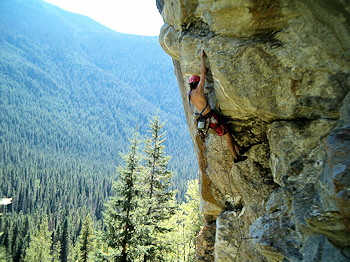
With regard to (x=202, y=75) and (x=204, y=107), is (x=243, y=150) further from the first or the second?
(x=202, y=75)

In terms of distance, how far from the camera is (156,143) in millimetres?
17875

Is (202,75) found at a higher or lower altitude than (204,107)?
higher

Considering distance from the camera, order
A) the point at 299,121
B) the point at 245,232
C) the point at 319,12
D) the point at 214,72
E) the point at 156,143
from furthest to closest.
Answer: the point at 156,143 < the point at 245,232 < the point at 214,72 < the point at 299,121 < the point at 319,12

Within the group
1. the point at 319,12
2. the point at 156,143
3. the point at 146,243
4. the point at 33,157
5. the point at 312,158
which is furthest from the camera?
the point at 33,157

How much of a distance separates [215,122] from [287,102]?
1853mm

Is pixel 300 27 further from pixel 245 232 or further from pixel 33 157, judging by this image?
pixel 33 157

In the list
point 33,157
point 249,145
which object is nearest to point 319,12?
point 249,145

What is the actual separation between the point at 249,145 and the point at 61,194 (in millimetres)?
113431

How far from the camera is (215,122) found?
268 inches

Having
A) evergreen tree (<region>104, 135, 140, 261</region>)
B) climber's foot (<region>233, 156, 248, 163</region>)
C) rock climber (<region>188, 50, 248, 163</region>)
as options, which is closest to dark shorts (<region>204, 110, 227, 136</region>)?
rock climber (<region>188, 50, 248, 163</region>)

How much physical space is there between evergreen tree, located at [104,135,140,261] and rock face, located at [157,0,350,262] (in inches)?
285

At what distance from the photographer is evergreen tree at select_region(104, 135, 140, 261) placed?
1307 centimetres

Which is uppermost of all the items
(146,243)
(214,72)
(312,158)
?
(214,72)

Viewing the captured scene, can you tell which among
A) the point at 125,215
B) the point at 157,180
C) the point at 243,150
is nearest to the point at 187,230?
the point at 157,180
